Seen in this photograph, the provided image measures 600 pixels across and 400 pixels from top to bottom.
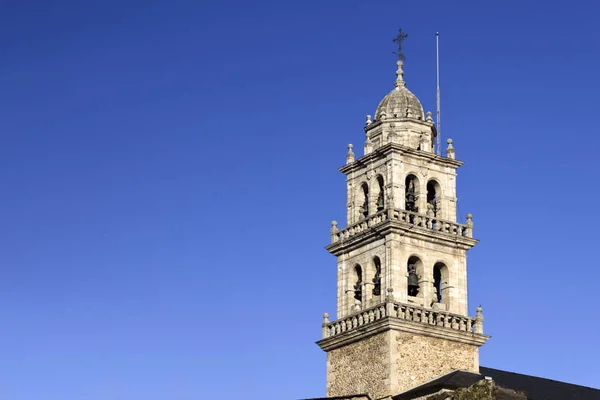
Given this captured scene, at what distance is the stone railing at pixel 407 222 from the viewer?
48.4m

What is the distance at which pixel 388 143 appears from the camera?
4972 cm

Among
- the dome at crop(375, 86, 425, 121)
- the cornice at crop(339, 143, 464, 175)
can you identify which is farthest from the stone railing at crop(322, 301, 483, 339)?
the dome at crop(375, 86, 425, 121)

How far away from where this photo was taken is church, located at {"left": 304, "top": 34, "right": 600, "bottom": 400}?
151 feet

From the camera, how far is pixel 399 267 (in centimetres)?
4778

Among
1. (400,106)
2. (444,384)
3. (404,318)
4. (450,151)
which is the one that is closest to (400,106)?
(400,106)

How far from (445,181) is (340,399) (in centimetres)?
1202

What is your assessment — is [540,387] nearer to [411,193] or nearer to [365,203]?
[411,193]

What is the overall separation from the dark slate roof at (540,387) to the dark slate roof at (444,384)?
1728 mm

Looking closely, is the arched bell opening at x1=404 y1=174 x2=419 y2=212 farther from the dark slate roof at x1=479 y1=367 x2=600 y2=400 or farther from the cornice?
the dark slate roof at x1=479 y1=367 x2=600 y2=400

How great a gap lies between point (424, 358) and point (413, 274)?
424 centimetres

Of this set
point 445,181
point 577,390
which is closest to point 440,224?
point 445,181

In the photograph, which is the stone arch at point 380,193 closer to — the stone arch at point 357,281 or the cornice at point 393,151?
the cornice at point 393,151

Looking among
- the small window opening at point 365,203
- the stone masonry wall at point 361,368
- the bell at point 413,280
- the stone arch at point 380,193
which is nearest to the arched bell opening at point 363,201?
the small window opening at point 365,203

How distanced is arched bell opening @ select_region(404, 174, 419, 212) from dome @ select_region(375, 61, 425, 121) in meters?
3.01
